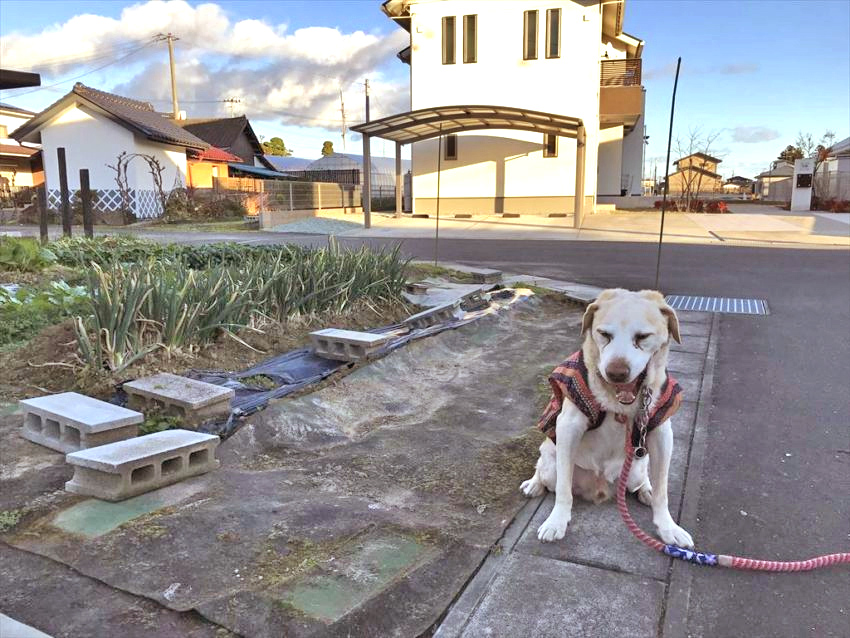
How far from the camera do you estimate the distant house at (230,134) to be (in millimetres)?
43438

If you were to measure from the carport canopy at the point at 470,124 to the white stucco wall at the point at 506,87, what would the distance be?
10.5 ft

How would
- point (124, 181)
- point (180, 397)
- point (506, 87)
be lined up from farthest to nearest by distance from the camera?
point (124, 181), point (506, 87), point (180, 397)

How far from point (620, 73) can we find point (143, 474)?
2805 cm

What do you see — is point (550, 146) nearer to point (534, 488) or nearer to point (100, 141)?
point (100, 141)

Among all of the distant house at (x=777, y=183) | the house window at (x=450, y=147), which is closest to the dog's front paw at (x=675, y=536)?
the house window at (x=450, y=147)

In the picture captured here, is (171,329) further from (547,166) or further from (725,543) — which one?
(547,166)

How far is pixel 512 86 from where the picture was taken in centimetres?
2536

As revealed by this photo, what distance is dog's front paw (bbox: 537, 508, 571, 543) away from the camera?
281cm

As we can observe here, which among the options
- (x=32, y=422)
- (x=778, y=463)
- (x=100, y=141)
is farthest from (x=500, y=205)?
(x=32, y=422)

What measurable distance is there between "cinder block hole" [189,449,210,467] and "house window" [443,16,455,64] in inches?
981

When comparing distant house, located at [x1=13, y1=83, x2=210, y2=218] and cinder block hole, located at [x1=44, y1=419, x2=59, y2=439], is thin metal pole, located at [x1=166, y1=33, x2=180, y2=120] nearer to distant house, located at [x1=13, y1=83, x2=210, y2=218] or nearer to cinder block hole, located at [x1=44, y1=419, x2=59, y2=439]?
distant house, located at [x1=13, y1=83, x2=210, y2=218]

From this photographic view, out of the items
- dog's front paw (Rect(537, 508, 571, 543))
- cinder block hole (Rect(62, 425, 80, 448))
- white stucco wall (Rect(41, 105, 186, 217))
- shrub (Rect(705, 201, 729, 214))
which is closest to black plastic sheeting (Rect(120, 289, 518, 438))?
cinder block hole (Rect(62, 425, 80, 448))

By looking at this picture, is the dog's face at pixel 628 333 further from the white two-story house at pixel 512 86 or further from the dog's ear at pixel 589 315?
the white two-story house at pixel 512 86

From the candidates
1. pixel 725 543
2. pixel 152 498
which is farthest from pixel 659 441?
pixel 152 498
